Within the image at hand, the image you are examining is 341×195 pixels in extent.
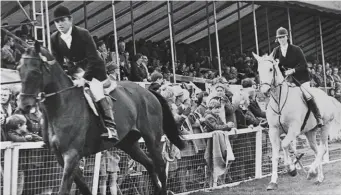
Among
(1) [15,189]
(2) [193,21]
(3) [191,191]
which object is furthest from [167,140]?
(2) [193,21]

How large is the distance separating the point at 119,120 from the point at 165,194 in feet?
4.48

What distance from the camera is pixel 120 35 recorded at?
1599cm

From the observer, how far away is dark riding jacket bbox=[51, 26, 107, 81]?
7.23 meters

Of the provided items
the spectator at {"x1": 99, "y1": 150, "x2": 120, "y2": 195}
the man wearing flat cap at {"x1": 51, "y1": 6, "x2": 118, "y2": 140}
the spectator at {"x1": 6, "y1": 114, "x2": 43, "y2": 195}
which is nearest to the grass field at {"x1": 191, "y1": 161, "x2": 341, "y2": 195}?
the spectator at {"x1": 99, "y1": 150, "x2": 120, "y2": 195}

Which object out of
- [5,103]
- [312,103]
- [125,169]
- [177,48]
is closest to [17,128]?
[5,103]

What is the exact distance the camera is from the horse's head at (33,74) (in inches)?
245

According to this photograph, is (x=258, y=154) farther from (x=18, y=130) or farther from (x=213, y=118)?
(x=18, y=130)

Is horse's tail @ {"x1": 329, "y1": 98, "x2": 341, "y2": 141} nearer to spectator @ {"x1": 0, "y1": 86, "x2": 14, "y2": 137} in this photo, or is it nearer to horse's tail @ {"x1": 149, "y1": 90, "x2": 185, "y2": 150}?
horse's tail @ {"x1": 149, "y1": 90, "x2": 185, "y2": 150}

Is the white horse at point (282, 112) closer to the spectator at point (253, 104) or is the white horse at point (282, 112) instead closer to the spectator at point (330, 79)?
the spectator at point (253, 104)

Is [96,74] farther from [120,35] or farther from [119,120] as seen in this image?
[120,35]

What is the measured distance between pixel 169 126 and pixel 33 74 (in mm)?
3019

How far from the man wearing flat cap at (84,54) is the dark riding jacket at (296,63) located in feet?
15.0

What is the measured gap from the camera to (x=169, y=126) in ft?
29.2

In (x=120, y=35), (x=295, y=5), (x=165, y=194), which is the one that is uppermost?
(x=295, y=5)
